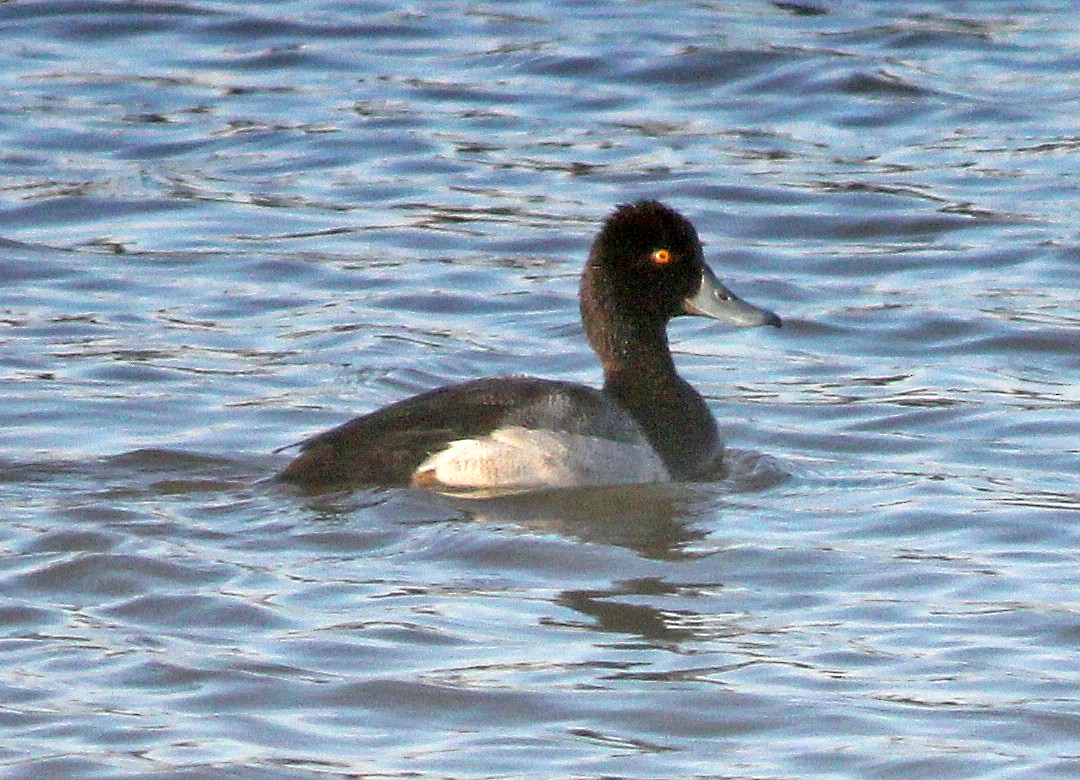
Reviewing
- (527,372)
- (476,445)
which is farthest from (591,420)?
(527,372)

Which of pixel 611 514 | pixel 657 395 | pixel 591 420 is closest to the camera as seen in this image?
pixel 611 514

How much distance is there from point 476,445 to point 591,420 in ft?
1.52

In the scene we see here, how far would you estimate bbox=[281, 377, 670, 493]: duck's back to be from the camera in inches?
343

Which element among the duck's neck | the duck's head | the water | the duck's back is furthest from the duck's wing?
the duck's head

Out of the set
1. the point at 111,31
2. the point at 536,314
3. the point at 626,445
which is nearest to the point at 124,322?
the point at 536,314

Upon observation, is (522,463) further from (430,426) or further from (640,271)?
(640,271)

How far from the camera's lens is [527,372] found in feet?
36.0

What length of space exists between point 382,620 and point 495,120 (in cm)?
883

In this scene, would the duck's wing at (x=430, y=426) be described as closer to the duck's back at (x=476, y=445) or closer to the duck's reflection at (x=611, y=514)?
the duck's back at (x=476, y=445)

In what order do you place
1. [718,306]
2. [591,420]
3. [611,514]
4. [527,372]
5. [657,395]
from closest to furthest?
[611,514], [591,420], [657,395], [718,306], [527,372]

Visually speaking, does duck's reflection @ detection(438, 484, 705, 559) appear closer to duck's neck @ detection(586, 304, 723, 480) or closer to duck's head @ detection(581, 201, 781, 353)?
duck's neck @ detection(586, 304, 723, 480)

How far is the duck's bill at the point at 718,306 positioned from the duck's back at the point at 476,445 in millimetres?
1087

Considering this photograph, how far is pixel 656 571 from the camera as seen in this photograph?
8.03 metres

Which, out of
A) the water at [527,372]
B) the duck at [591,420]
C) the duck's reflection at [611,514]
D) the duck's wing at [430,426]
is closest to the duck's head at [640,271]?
the duck at [591,420]
